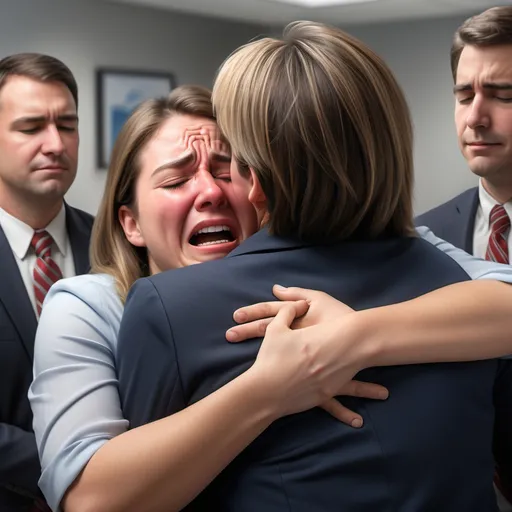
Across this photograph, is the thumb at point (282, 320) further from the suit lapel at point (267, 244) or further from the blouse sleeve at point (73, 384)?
the blouse sleeve at point (73, 384)

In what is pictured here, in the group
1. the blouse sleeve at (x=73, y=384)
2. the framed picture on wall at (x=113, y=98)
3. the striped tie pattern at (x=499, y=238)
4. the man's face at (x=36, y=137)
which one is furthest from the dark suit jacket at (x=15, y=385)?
the framed picture on wall at (x=113, y=98)

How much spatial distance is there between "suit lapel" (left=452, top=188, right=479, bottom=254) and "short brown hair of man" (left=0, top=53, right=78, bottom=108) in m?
1.39

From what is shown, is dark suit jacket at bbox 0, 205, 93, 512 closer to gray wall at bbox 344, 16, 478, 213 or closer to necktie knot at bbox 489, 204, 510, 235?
necktie knot at bbox 489, 204, 510, 235

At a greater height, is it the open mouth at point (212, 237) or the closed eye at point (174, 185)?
the closed eye at point (174, 185)

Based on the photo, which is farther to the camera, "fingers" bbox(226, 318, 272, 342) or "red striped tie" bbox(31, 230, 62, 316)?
"red striped tie" bbox(31, 230, 62, 316)

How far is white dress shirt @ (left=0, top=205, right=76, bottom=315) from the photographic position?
7.99ft

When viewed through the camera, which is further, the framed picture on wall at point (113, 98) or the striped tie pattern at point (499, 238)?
the framed picture on wall at point (113, 98)

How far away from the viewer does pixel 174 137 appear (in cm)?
162

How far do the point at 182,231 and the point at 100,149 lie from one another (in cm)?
495

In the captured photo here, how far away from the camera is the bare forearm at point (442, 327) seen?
1.10 m

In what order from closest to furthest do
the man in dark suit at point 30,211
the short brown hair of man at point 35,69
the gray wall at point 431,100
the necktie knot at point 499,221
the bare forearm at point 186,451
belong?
the bare forearm at point 186,451, the man in dark suit at point 30,211, the necktie knot at point 499,221, the short brown hair of man at point 35,69, the gray wall at point 431,100

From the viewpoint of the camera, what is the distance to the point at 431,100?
7.11 metres

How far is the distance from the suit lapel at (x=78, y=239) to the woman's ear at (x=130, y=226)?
86 centimetres

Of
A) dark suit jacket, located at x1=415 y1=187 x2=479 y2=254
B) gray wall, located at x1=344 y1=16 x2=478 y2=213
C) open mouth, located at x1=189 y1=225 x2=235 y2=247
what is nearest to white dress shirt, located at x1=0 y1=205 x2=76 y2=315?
open mouth, located at x1=189 y1=225 x2=235 y2=247
